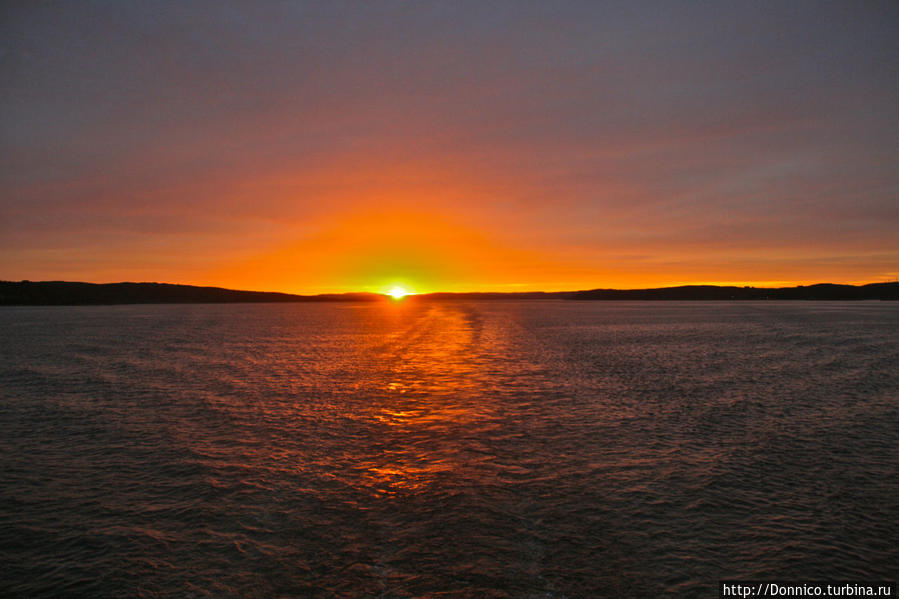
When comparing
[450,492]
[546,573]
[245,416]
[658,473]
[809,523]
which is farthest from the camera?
[245,416]

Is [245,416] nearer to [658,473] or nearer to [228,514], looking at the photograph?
[228,514]

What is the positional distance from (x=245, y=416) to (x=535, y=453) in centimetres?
1217

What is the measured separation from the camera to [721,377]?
3027 centimetres

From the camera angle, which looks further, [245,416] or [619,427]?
[245,416]

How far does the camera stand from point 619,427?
61.4 ft

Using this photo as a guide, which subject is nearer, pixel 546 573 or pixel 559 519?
pixel 546 573

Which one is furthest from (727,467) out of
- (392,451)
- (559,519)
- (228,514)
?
(228,514)

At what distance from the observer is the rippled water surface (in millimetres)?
9055

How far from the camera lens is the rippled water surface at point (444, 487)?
9055 mm

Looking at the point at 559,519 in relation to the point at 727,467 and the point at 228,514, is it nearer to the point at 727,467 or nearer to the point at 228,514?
the point at 727,467

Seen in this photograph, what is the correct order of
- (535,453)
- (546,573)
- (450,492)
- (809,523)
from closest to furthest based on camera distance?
(546,573)
(809,523)
(450,492)
(535,453)

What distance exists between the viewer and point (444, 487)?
12805 millimetres

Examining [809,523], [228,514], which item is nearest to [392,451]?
[228,514]

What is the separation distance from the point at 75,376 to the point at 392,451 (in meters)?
25.9
